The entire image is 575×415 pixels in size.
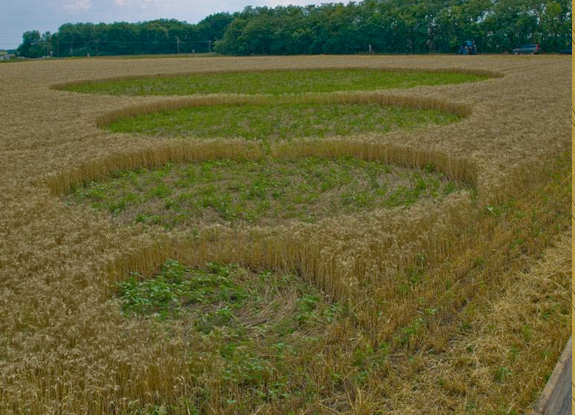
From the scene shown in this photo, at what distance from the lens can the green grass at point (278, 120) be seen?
16033mm

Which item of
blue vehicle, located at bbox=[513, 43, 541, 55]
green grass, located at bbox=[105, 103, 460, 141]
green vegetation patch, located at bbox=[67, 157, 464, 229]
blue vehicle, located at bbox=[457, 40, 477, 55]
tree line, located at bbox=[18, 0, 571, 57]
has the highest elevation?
tree line, located at bbox=[18, 0, 571, 57]

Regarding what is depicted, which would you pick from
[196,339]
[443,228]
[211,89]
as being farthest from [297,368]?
[211,89]

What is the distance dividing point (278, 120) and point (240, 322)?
1359 centimetres

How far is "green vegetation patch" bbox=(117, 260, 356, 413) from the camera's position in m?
4.24

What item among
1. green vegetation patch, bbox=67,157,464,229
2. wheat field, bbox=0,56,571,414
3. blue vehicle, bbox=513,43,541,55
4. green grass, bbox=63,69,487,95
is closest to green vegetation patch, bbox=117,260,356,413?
wheat field, bbox=0,56,571,414

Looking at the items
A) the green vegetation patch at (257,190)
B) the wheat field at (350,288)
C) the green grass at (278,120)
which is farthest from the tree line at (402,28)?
the wheat field at (350,288)

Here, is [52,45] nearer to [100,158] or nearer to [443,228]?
[100,158]

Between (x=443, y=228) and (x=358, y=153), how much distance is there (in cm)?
577

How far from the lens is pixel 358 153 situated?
1278 centimetres

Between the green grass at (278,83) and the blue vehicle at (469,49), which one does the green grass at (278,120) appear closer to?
the green grass at (278,83)

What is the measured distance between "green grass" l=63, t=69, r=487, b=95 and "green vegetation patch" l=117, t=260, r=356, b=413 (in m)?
20.4

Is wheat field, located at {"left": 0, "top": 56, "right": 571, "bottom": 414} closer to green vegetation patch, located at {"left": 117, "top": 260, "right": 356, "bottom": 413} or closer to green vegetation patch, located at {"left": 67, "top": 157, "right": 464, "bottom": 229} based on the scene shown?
green vegetation patch, located at {"left": 117, "top": 260, "right": 356, "bottom": 413}

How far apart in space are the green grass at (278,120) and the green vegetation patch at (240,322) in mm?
9197

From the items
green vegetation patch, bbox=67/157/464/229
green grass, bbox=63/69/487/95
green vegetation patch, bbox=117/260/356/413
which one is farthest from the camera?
green grass, bbox=63/69/487/95
